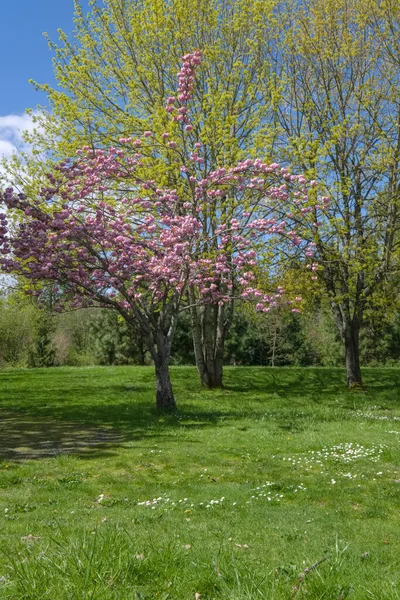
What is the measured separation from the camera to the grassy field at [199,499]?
133 inches

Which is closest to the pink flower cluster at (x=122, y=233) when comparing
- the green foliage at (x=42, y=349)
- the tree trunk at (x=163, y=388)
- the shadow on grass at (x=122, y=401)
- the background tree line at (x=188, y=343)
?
the tree trunk at (x=163, y=388)

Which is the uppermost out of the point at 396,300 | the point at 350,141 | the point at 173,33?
the point at 173,33

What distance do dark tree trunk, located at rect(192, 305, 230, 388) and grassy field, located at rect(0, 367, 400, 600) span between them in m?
2.99

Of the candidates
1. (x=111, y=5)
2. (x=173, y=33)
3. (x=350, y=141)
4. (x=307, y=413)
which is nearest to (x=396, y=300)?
(x=350, y=141)

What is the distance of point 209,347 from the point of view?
2264 cm

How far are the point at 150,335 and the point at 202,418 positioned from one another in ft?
9.67

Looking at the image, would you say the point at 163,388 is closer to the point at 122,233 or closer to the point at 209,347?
the point at 122,233

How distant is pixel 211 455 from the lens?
1047cm

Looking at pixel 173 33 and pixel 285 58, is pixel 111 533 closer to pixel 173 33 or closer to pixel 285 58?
pixel 173 33

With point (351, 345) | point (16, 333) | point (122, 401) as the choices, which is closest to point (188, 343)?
point (16, 333)

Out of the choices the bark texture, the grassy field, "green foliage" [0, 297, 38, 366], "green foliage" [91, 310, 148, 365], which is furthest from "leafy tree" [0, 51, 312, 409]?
"green foliage" [91, 310, 148, 365]

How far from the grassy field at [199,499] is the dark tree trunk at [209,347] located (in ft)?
9.81

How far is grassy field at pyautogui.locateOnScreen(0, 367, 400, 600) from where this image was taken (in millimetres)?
3379

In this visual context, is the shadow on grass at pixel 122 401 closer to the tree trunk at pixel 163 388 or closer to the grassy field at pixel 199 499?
the grassy field at pixel 199 499
